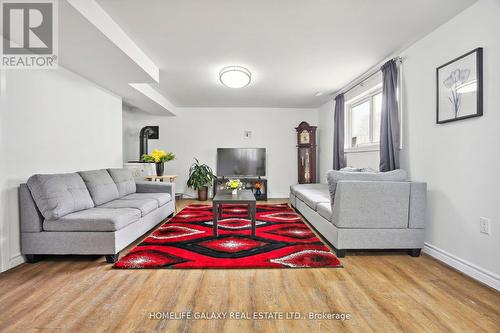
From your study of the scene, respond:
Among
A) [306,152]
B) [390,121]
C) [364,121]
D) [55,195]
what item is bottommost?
[55,195]

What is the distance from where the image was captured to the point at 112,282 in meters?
2.06

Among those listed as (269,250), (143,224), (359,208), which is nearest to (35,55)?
(143,224)

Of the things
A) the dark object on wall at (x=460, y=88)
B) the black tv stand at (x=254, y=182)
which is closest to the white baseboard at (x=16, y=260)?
the black tv stand at (x=254, y=182)

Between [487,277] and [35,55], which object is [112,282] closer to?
[35,55]

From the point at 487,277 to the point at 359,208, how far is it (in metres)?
1.06

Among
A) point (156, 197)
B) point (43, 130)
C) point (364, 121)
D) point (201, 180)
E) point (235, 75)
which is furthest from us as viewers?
point (201, 180)

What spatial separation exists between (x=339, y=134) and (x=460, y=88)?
8.55ft

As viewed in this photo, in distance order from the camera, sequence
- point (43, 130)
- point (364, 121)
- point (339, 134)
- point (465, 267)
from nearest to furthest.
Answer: point (465, 267) < point (43, 130) < point (364, 121) < point (339, 134)

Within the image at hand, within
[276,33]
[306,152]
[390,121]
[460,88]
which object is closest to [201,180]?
[306,152]

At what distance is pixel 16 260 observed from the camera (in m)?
2.38

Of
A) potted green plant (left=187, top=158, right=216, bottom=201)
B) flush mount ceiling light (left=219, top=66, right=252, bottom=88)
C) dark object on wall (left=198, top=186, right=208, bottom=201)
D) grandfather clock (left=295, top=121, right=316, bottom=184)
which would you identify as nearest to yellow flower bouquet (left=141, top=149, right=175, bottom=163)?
potted green plant (left=187, top=158, right=216, bottom=201)

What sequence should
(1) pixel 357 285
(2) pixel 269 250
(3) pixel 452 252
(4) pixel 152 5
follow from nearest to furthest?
(1) pixel 357 285 → (4) pixel 152 5 → (3) pixel 452 252 → (2) pixel 269 250

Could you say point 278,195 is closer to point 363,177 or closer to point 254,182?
point 254,182

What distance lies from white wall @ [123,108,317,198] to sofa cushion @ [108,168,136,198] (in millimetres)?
2402
